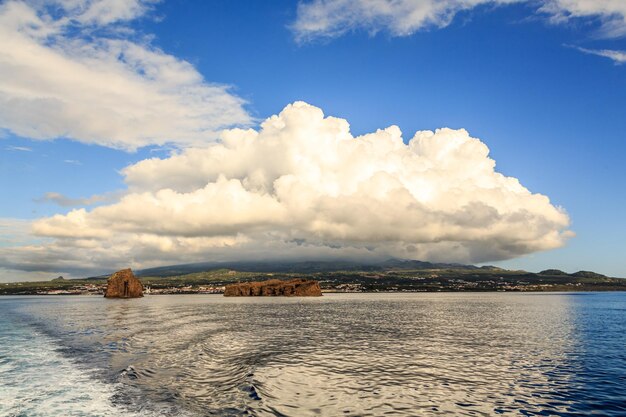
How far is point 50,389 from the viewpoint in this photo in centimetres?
3409

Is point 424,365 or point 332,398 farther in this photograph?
point 424,365

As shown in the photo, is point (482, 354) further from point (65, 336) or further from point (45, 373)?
point (65, 336)

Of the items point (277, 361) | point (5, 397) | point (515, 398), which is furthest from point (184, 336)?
point (515, 398)

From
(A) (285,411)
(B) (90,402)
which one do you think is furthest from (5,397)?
(A) (285,411)

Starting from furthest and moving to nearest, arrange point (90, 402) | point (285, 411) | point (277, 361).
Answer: point (277, 361) < point (90, 402) < point (285, 411)

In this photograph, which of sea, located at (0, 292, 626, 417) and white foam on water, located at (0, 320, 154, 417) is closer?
white foam on water, located at (0, 320, 154, 417)

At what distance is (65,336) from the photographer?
71.6 metres

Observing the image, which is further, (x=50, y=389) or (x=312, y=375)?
(x=312, y=375)

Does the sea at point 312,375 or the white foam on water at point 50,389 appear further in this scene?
the sea at point 312,375

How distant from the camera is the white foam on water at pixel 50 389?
28.3 metres

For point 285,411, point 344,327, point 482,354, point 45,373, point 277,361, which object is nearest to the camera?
point 285,411

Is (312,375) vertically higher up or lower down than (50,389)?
lower down

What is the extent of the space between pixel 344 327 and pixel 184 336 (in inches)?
1244

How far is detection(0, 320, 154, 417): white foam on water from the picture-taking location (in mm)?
28328
